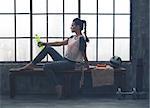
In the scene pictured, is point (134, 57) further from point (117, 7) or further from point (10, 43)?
point (10, 43)

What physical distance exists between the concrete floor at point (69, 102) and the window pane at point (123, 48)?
115 cm

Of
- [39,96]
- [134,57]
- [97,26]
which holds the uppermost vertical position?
[97,26]

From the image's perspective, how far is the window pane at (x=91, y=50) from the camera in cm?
812

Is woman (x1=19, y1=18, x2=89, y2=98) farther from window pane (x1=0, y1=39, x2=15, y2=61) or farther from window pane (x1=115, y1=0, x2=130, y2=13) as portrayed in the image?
window pane (x1=115, y1=0, x2=130, y2=13)

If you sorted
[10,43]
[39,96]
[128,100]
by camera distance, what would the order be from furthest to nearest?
[10,43] < [39,96] < [128,100]

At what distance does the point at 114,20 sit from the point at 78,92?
1572 mm

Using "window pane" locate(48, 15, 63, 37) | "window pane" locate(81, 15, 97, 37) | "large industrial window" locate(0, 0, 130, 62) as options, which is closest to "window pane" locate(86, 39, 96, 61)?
"large industrial window" locate(0, 0, 130, 62)

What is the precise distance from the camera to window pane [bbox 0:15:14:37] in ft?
26.4

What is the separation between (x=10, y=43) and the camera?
805 cm

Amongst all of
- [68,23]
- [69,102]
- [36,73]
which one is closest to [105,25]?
[68,23]

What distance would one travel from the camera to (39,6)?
805 cm

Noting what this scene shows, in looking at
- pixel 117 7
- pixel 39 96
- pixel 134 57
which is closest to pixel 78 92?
pixel 39 96

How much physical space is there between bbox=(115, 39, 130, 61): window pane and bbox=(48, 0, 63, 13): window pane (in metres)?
1.19

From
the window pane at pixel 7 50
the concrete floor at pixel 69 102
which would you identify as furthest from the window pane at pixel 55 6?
the concrete floor at pixel 69 102
